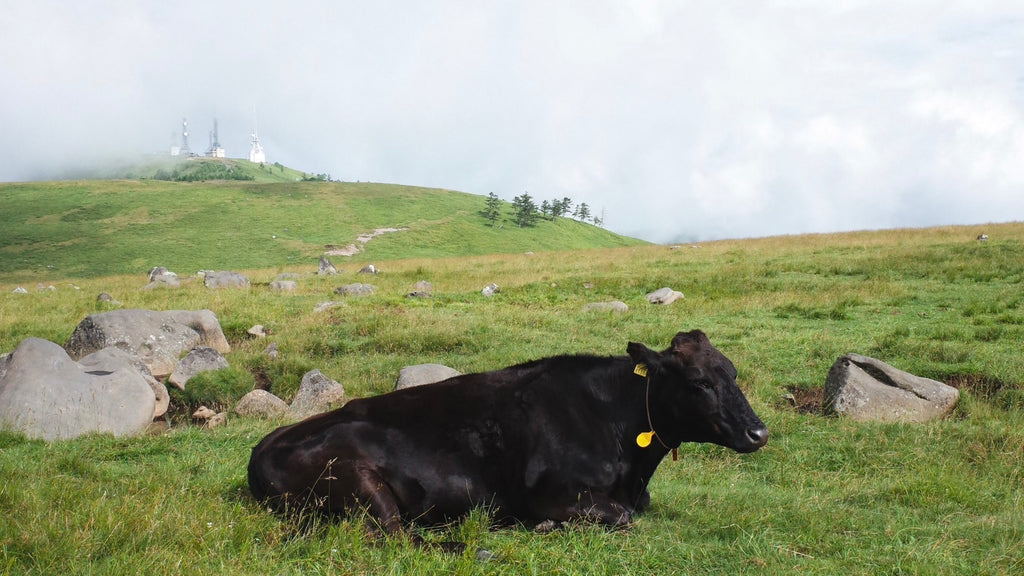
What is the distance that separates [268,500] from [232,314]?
17357 mm

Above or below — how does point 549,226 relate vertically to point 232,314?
above

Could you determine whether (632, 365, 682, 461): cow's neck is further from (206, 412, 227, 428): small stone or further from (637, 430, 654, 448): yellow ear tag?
(206, 412, 227, 428): small stone

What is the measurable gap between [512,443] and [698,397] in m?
1.66

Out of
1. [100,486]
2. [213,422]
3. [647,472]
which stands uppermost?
[647,472]

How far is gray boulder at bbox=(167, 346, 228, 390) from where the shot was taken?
1483 cm

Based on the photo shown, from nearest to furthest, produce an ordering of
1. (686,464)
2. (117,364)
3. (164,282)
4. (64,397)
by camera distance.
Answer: (686,464), (64,397), (117,364), (164,282)

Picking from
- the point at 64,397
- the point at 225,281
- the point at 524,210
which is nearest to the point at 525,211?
the point at 524,210

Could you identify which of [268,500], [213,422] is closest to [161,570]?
[268,500]

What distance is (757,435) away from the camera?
19.1ft

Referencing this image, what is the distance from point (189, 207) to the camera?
299ft

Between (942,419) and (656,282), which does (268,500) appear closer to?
(942,419)

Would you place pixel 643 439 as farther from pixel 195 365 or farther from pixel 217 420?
pixel 195 365

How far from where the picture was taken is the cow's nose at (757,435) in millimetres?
5812

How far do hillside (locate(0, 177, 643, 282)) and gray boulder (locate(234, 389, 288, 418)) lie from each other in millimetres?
45979
